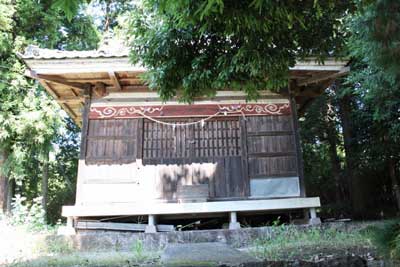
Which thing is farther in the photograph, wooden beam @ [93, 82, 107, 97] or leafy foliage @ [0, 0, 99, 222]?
leafy foliage @ [0, 0, 99, 222]

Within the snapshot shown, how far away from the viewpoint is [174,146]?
7.45 meters

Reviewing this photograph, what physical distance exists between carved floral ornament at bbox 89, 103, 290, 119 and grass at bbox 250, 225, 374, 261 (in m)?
2.44

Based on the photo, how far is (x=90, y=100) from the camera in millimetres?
7613

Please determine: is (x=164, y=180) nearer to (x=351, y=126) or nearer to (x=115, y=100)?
(x=115, y=100)

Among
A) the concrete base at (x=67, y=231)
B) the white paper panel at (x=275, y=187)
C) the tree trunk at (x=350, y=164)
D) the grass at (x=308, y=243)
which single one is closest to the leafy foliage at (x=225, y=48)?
the grass at (x=308, y=243)

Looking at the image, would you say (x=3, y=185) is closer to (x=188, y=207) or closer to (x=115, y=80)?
(x=115, y=80)

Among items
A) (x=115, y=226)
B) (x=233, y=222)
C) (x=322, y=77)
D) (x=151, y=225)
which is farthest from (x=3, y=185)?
(x=322, y=77)

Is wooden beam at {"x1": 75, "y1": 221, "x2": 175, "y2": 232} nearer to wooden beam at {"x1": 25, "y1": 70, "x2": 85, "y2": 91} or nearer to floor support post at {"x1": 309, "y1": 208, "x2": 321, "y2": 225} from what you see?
floor support post at {"x1": 309, "y1": 208, "x2": 321, "y2": 225}

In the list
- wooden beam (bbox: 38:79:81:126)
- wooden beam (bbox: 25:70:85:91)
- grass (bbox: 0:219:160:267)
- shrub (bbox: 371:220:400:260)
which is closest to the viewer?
shrub (bbox: 371:220:400:260)

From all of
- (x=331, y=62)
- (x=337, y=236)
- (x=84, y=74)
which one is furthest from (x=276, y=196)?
(x=84, y=74)

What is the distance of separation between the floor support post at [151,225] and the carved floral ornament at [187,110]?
2048 millimetres

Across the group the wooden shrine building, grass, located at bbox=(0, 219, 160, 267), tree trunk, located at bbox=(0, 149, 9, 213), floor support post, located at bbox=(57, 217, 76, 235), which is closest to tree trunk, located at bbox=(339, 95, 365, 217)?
the wooden shrine building

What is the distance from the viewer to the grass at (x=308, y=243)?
4.33 m

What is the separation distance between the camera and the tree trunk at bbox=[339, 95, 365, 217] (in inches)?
454
